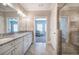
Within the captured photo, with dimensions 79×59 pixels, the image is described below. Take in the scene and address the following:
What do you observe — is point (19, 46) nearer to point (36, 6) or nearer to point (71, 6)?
point (36, 6)

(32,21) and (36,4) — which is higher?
(36,4)

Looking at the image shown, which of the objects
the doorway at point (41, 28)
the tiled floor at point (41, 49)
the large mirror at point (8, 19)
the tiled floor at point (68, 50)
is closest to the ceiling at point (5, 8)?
the large mirror at point (8, 19)

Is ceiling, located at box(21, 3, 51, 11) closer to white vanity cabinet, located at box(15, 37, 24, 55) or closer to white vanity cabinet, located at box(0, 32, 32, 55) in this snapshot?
white vanity cabinet, located at box(0, 32, 32, 55)

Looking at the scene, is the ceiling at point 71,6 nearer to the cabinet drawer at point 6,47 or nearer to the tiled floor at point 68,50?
the tiled floor at point 68,50

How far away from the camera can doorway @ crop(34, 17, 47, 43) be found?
7.58 ft

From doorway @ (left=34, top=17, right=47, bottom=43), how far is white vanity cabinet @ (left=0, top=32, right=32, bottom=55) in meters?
0.17

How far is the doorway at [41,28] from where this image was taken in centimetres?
231

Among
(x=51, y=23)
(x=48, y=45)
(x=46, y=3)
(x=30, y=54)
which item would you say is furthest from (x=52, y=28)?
(x=30, y=54)

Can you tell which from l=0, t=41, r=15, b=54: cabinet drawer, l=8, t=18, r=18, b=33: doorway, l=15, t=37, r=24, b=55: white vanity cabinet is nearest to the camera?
l=0, t=41, r=15, b=54: cabinet drawer

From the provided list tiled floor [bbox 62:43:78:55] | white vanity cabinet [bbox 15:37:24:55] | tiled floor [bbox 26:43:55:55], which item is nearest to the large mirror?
white vanity cabinet [bbox 15:37:24:55]

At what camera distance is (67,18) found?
2.22 meters

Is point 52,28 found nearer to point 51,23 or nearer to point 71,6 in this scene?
point 51,23

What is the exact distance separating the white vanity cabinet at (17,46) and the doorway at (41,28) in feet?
0.57

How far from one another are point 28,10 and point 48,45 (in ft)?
2.50
